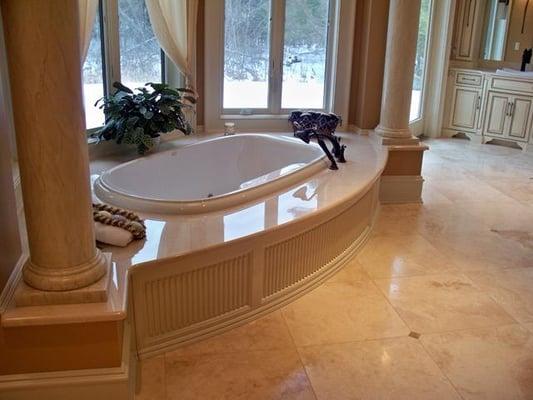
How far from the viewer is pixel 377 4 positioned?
452cm

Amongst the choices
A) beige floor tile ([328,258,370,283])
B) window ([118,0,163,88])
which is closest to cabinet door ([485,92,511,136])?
beige floor tile ([328,258,370,283])

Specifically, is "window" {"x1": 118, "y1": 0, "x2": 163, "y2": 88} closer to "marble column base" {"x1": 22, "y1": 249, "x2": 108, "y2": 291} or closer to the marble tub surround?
the marble tub surround

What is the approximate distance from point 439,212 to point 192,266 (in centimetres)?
252

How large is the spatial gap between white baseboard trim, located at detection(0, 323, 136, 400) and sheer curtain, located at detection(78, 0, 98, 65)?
A: 1.93 meters

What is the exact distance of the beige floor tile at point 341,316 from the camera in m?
2.60

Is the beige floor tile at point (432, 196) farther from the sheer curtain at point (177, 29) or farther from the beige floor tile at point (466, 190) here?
the sheer curtain at point (177, 29)

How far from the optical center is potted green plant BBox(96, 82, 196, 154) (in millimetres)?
3570

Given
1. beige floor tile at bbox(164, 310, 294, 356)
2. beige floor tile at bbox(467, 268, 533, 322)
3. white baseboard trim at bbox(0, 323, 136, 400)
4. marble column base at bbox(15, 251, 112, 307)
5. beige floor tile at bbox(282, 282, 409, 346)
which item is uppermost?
marble column base at bbox(15, 251, 112, 307)

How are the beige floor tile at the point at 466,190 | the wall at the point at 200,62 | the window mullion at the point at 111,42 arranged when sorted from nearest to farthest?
1. the window mullion at the point at 111,42
2. the wall at the point at 200,62
3. the beige floor tile at the point at 466,190

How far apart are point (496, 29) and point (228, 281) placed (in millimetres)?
5545

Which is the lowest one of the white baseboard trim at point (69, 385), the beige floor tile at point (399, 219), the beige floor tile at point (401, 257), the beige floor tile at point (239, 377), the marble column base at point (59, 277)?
the beige floor tile at point (239, 377)

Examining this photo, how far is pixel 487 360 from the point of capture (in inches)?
96.0

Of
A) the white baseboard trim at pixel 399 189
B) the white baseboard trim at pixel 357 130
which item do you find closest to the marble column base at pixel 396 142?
the white baseboard trim at pixel 399 189

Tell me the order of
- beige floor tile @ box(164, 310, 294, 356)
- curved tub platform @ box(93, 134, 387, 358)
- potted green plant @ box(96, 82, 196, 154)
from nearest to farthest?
1. curved tub platform @ box(93, 134, 387, 358)
2. beige floor tile @ box(164, 310, 294, 356)
3. potted green plant @ box(96, 82, 196, 154)
